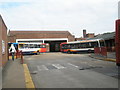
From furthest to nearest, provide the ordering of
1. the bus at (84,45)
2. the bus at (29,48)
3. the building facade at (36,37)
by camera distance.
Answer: the building facade at (36,37)
the bus at (84,45)
the bus at (29,48)

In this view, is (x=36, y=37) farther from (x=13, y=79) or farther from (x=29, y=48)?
(x=13, y=79)

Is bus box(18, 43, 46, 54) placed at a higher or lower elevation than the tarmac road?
higher

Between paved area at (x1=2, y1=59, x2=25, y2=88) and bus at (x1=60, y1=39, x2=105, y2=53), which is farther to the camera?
bus at (x1=60, y1=39, x2=105, y2=53)

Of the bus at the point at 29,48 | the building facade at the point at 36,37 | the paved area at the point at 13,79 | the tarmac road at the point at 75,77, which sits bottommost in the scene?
the tarmac road at the point at 75,77

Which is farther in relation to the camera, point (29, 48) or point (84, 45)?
point (84, 45)

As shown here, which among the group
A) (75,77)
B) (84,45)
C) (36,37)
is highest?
(36,37)

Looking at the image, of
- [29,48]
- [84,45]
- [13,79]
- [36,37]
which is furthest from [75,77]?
[36,37]

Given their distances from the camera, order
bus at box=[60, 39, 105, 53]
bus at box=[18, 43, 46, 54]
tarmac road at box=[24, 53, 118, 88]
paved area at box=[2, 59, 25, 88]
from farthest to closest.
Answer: bus at box=[60, 39, 105, 53], bus at box=[18, 43, 46, 54], tarmac road at box=[24, 53, 118, 88], paved area at box=[2, 59, 25, 88]

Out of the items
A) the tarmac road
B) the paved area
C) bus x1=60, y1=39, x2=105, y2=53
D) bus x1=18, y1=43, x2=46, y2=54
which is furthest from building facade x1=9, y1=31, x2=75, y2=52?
the paved area

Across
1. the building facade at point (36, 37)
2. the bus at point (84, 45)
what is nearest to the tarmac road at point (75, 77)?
the bus at point (84, 45)

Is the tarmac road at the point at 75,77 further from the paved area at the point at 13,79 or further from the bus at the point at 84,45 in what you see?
the bus at the point at 84,45

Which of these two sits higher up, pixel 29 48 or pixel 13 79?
pixel 29 48

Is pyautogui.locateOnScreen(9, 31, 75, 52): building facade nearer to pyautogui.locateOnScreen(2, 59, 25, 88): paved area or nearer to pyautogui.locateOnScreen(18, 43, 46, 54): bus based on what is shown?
pyautogui.locateOnScreen(18, 43, 46, 54): bus

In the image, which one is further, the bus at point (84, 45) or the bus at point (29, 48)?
the bus at point (84, 45)
